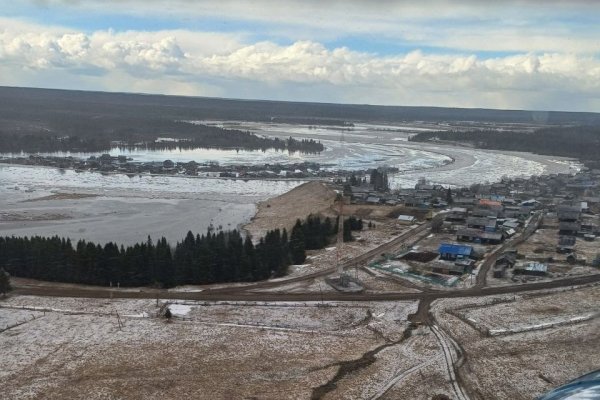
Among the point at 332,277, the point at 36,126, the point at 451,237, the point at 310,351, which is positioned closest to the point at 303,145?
the point at 36,126

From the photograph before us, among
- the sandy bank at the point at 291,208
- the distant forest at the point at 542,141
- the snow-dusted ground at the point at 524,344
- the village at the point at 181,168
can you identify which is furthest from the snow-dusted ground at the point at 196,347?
the distant forest at the point at 542,141

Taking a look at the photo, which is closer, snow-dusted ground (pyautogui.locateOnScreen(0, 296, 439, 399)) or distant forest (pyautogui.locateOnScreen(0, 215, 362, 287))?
snow-dusted ground (pyautogui.locateOnScreen(0, 296, 439, 399))

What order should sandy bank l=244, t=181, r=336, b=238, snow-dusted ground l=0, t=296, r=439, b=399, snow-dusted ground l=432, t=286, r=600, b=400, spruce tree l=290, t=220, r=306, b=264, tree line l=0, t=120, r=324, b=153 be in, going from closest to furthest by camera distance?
snow-dusted ground l=0, t=296, r=439, b=399 → snow-dusted ground l=432, t=286, r=600, b=400 → spruce tree l=290, t=220, r=306, b=264 → sandy bank l=244, t=181, r=336, b=238 → tree line l=0, t=120, r=324, b=153

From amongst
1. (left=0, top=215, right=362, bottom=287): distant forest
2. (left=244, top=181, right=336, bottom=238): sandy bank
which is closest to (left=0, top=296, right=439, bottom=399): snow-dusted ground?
(left=0, top=215, right=362, bottom=287): distant forest

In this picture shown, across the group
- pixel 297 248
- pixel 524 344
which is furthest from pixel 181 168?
pixel 524 344

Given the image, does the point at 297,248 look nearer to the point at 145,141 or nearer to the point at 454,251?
the point at 454,251

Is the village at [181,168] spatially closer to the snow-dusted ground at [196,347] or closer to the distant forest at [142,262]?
the distant forest at [142,262]

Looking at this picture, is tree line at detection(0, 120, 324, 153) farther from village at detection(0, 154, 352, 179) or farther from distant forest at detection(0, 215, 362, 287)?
distant forest at detection(0, 215, 362, 287)

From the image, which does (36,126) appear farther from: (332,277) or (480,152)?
(332,277)
